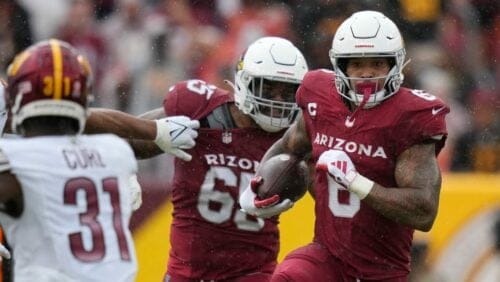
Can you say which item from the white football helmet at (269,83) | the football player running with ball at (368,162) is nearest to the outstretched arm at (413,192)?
the football player running with ball at (368,162)

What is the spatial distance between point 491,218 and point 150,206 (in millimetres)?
2043

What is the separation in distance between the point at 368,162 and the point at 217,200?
92cm

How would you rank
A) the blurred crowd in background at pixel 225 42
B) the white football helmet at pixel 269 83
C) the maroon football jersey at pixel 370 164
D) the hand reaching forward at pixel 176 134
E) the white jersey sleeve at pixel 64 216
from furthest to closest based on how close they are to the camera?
the blurred crowd in background at pixel 225 42 → the white football helmet at pixel 269 83 → the hand reaching forward at pixel 176 134 → the maroon football jersey at pixel 370 164 → the white jersey sleeve at pixel 64 216

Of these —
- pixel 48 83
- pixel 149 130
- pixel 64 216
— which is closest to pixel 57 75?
pixel 48 83

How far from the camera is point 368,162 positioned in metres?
5.87

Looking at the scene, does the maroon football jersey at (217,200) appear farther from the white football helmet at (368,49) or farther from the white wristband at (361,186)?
the white wristband at (361,186)

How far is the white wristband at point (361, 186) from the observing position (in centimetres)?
567

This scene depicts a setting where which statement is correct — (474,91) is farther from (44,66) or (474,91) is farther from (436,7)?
(44,66)

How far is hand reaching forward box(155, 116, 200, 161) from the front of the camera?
596 cm

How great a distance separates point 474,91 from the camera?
11250 millimetres

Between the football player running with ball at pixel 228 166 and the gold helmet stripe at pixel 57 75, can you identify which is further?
the football player running with ball at pixel 228 166

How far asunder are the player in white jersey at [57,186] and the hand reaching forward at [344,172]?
124 centimetres

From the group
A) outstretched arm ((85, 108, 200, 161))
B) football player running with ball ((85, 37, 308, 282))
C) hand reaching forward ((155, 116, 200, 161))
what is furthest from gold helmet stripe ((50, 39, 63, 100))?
football player running with ball ((85, 37, 308, 282))

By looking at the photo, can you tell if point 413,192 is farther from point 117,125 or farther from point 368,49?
point 117,125
